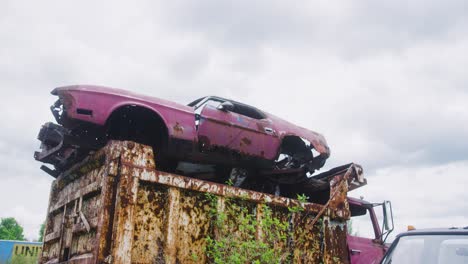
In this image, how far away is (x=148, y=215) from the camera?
364 centimetres

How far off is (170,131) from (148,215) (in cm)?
130

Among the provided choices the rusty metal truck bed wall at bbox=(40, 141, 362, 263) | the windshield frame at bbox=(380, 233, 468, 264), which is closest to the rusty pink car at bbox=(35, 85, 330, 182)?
the rusty metal truck bed wall at bbox=(40, 141, 362, 263)

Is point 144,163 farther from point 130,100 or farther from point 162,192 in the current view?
point 130,100

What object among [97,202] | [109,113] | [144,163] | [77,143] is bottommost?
[97,202]

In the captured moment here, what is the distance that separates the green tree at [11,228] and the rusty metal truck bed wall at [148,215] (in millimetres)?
48624

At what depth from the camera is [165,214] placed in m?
3.73

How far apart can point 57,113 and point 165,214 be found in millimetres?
1921

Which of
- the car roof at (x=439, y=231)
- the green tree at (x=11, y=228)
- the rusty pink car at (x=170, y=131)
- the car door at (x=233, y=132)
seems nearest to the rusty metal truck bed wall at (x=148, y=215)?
the rusty pink car at (x=170, y=131)

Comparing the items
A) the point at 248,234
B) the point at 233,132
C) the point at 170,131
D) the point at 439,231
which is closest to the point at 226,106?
the point at 233,132

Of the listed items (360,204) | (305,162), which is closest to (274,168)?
(305,162)

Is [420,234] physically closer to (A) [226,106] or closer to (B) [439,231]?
(B) [439,231]

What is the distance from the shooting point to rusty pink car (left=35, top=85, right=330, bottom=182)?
14.7 ft

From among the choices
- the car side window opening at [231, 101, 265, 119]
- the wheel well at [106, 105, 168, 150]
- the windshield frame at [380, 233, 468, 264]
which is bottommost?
the windshield frame at [380, 233, 468, 264]

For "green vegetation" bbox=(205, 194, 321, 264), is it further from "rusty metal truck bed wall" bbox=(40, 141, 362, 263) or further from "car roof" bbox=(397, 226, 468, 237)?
"car roof" bbox=(397, 226, 468, 237)
